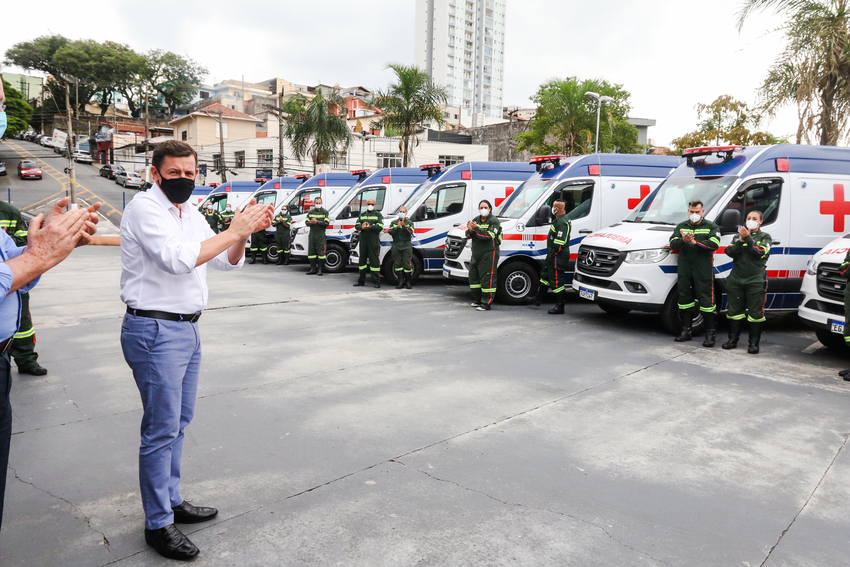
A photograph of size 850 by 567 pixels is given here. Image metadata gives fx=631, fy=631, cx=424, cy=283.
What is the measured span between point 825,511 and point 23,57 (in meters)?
89.0

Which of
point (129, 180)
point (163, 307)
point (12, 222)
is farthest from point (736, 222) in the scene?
point (129, 180)

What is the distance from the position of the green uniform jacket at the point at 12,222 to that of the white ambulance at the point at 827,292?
8.85 m

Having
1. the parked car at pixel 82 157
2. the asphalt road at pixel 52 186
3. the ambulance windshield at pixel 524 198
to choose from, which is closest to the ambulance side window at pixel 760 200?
the ambulance windshield at pixel 524 198

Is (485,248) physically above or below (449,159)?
below

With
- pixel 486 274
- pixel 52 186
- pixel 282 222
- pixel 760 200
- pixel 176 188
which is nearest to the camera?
pixel 176 188

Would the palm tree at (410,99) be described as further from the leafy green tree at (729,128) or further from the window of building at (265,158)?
the window of building at (265,158)

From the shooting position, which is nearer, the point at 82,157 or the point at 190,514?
the point at 190,514

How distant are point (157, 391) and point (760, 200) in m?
8.51

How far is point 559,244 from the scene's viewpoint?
1030cm

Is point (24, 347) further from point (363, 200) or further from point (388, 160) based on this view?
point (388, 160)

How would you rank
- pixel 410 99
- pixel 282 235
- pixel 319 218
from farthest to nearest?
pixel 410 99, pixel 282 235, pixel 319 218

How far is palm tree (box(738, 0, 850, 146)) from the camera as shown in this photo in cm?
1251

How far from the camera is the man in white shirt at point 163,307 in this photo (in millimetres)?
2992

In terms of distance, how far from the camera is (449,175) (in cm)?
1365
